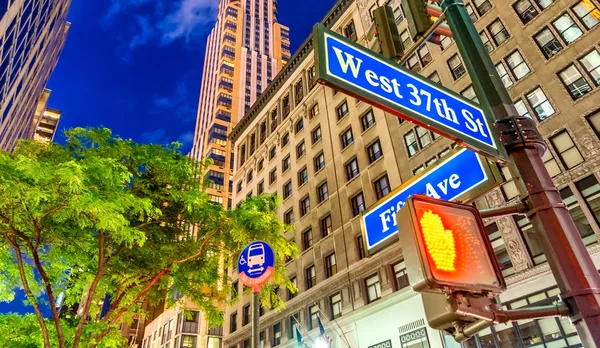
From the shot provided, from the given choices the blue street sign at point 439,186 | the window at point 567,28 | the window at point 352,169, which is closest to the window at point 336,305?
the window at point 352,169

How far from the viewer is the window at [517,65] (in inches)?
848

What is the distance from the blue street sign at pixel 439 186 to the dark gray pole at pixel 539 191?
0.28 metres

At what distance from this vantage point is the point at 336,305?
2575cm

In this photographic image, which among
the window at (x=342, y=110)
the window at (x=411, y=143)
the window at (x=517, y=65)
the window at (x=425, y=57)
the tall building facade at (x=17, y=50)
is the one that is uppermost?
the tall building facade at (x=17, y=50)

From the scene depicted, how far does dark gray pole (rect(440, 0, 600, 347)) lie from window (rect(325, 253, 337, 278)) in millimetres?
24285

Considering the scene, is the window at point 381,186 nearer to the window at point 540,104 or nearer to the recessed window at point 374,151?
the recessed window at point 374,151

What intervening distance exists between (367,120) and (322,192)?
6503 millimetres

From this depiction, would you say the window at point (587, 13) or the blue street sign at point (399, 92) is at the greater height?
the window at point (587, 13)

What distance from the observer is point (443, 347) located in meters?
18.7

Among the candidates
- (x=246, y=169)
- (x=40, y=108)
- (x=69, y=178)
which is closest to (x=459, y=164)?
(x=69, y=178)

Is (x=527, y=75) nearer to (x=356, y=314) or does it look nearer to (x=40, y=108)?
(x=356, y=314)

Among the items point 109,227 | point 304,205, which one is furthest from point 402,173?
point 109,227

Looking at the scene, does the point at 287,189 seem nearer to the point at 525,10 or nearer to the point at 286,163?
the point at 286,163

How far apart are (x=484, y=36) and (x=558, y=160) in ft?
30.6
